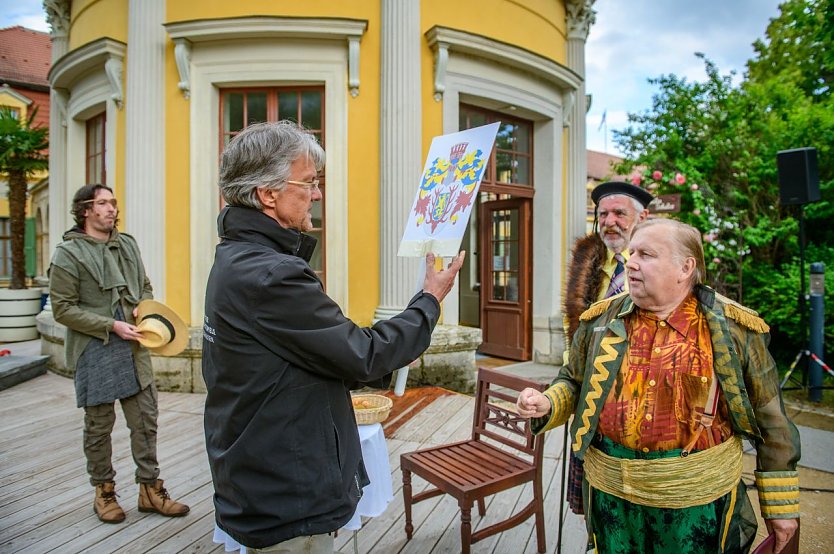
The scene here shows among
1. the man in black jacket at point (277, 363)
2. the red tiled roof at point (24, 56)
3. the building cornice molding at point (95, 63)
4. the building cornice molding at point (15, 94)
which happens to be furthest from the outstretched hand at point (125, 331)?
the red tiled roof at point (24, 56)

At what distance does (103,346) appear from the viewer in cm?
309

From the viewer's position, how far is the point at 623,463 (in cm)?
169

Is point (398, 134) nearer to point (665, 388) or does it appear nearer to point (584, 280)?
point (584, 280)

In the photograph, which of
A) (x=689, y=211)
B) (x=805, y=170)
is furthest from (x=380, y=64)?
(x=689, y=211)

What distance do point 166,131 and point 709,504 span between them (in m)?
6.14

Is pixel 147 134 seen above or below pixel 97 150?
below

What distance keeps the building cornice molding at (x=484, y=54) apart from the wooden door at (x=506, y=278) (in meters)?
1.71

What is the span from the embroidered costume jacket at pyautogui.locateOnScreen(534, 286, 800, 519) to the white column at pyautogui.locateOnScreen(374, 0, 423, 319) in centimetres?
421

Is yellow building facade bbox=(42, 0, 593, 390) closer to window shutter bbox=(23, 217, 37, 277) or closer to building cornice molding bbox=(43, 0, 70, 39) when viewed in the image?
building cornice molding bbox=(43, 0, 70, 39)

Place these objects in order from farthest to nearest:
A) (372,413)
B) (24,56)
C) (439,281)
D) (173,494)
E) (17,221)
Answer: (24,56)
(17,221)
(173,494)
(372,413)
(439,281)

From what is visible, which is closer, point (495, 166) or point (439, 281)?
point (439, 281)

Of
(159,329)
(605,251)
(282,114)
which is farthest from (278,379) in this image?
(282,114)

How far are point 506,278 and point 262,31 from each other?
4.69 meters

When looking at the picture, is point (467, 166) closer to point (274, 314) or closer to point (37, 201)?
point (274, 314)
